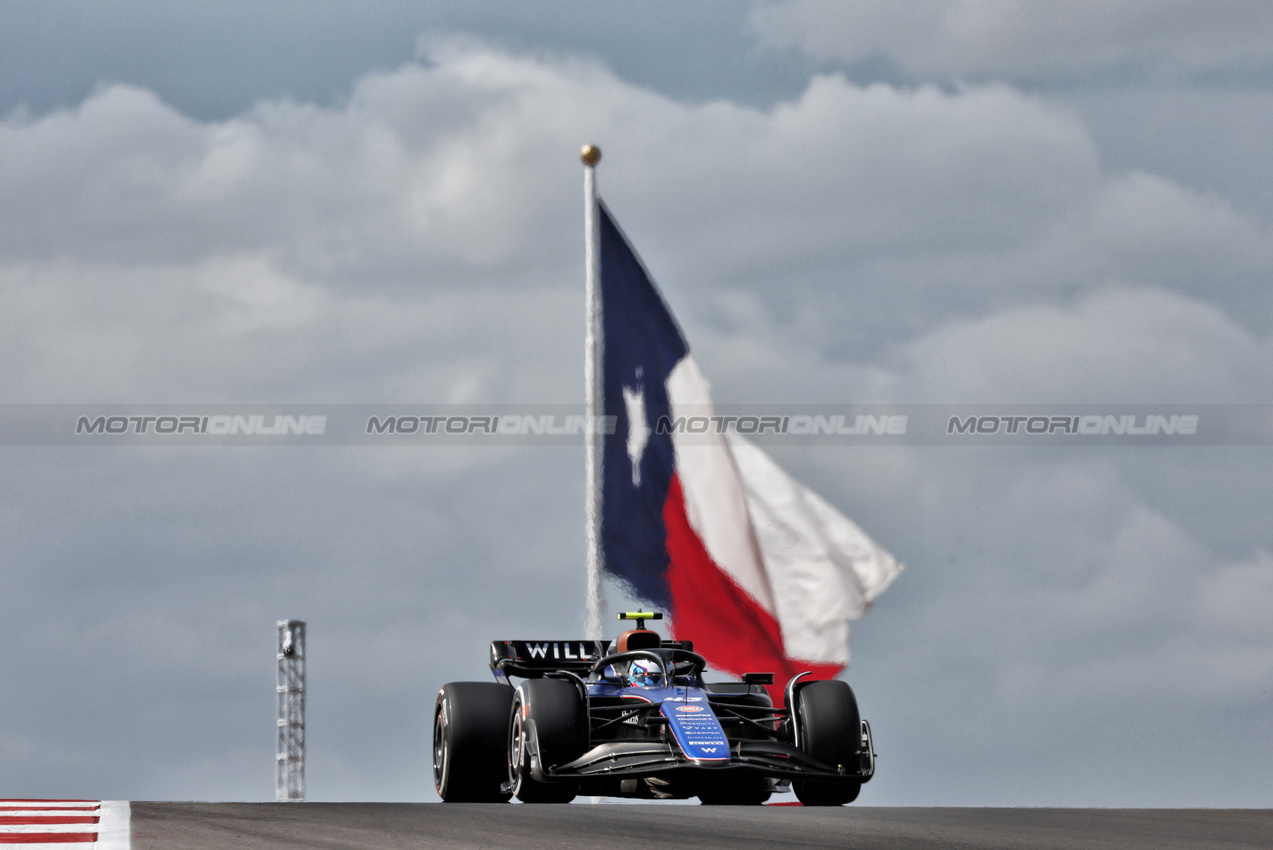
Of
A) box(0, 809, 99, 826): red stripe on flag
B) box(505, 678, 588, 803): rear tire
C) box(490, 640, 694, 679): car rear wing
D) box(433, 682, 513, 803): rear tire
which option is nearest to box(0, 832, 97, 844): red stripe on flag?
box(0, 809, 99, 826): red stripe on flag

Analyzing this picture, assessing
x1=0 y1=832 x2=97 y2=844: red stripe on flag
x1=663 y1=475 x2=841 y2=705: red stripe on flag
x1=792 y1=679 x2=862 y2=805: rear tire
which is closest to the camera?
x1=0 y1=832 x2=97 y2=844: red stripe on flag

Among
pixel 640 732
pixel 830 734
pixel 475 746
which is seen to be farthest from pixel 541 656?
pixel 830 734

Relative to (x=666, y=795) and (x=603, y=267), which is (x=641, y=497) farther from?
(x=666, y=795)

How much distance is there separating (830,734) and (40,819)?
8052 mm

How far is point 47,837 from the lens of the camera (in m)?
10.3

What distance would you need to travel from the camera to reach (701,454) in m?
22.1

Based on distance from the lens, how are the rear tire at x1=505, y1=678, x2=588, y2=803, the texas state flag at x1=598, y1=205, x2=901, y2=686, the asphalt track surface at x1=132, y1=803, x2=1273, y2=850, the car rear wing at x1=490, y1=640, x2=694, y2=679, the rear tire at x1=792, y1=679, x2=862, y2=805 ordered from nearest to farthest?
Answer: the asphalt track surface at x1=132, y1=803, x2=1273, y2=850 → the rear tire at x1=505, y1=678, x2=588, y2=803 → the rear tire at x1=792, y1=679, x2=862, y2=805 → the car rear wing at x1=490, y1=640, x2=694, y2=679 → the texas state flag at x1=598, y1=205, x2=901, y2=686

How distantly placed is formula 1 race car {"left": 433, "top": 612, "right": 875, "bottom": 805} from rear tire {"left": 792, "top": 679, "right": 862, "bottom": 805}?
0.03 ft

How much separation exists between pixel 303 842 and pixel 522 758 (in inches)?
248

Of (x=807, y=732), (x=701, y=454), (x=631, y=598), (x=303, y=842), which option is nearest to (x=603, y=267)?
(x=701, y=454)

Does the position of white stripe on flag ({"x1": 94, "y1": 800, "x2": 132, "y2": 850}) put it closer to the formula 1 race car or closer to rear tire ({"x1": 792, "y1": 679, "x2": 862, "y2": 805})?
the formula 1 race car

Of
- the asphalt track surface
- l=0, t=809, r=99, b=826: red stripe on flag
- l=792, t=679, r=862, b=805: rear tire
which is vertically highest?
l=792, t=679, r=862, b=805: rear tire

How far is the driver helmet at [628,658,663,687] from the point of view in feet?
57.0

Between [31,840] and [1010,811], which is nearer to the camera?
[31,840]
